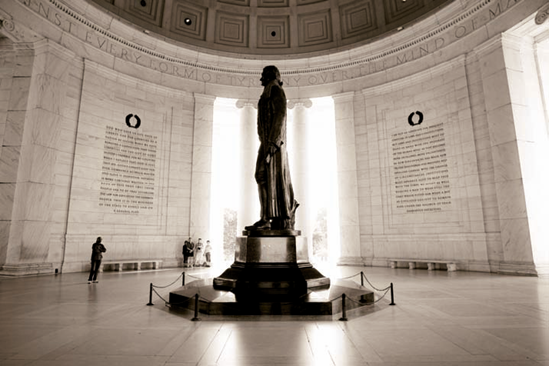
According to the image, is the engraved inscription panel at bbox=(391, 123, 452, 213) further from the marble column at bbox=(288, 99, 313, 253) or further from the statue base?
the statue base

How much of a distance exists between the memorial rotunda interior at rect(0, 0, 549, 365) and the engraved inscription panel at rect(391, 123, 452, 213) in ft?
0.21

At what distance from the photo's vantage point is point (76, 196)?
521 inches

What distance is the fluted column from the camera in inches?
→ 666

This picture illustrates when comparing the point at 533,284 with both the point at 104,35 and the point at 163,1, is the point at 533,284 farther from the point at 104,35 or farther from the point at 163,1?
the point at 163,1

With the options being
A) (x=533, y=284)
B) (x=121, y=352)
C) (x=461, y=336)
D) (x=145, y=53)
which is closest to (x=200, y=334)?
(x=121, y=352)

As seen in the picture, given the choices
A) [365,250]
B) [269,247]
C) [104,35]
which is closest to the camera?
[269,247]

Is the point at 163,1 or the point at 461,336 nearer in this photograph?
the point at 461,336

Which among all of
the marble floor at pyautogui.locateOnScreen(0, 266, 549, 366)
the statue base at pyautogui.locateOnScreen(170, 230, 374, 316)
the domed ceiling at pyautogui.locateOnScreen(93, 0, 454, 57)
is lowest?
the marble floor at pyautogui.locateOnScreen(0, 266, 549, 366)

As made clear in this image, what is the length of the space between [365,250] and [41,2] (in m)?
16.6

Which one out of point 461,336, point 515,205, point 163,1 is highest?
point 163,1

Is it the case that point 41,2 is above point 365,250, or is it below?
above

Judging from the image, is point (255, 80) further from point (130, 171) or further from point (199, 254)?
point (199, 254)

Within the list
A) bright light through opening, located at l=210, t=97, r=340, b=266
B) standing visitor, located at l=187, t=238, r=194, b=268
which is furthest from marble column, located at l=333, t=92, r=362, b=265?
standing visitor, located at l=187, t=238, r=194, b=268

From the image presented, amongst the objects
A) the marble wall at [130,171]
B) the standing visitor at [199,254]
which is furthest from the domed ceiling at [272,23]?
the standing visitor at [199,254]
